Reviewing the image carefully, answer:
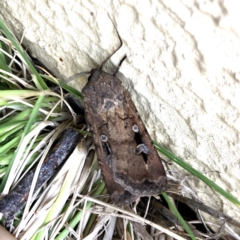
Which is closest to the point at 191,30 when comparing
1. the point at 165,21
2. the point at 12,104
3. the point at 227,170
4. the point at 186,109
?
the point at 165,21

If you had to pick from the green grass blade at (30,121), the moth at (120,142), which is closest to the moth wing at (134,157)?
the moth at (120,142)

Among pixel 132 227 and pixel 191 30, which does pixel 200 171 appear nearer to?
pixel 132 227

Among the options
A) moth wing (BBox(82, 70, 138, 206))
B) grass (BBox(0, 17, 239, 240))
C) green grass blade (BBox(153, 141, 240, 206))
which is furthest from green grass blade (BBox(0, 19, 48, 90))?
green grass blade (BBox(153, 141, 240, 206))

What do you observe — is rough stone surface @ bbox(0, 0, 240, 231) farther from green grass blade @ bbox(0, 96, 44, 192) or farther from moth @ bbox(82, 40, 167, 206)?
green grass blade @ bbox(0, 96, 44, 192)

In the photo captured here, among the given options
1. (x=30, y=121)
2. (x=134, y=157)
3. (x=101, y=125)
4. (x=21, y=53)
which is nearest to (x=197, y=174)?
(x=134, y=157)

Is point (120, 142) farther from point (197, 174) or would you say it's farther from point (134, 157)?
point (197, 174)
